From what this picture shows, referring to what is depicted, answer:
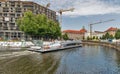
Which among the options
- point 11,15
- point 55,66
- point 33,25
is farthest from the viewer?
point 11,15

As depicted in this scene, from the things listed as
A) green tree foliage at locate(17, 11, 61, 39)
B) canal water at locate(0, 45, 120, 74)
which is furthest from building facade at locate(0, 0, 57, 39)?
canal water at locate(0, 45, 120, 74)

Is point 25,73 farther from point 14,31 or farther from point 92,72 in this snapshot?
point 14,31

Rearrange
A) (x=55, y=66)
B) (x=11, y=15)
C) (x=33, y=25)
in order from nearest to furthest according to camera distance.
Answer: (x=55, y=66) → (x=33, y=25) → (x=11, y=15)

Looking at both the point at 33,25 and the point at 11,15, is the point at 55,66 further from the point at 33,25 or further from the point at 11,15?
the point at 11,15

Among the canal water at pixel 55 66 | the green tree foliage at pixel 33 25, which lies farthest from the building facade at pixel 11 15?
the canal water at pixel 55 66

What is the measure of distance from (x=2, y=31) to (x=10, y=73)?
298 ft

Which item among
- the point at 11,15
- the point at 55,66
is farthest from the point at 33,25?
the point at 55,66

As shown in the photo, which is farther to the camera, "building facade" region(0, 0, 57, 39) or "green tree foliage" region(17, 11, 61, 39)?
"building facade" region(0, 0, 57, 39)

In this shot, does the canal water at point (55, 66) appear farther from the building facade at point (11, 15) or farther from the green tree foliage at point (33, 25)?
the building facade at point (11, 15)

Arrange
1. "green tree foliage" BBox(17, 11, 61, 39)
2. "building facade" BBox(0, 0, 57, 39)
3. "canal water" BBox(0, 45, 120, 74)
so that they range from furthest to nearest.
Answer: "building facade" BBox(0, 0, 57, 39), "green tree foliage" BBox(17, 11, 61, 39), "canal water" BBox(0, 45, 120, 74)

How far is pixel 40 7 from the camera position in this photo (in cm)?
12912

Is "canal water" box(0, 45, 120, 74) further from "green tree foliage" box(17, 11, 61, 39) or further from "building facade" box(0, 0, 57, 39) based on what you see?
"building facade" box(0, 0, 57, 39)

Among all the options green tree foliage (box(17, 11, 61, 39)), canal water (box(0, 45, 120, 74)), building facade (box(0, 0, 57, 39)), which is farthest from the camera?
building facade (box(0, 0, 57, 39))

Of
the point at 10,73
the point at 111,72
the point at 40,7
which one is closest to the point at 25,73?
the point at 10,73
